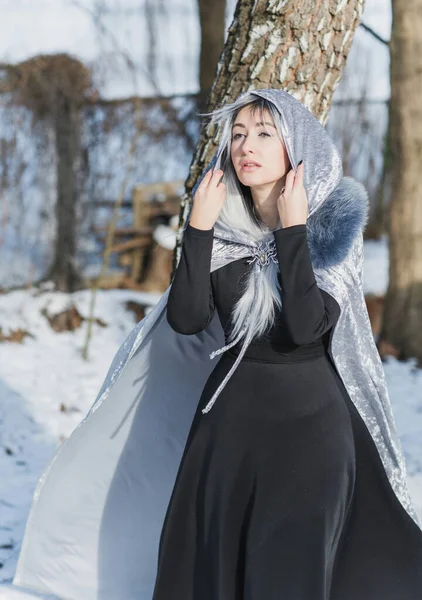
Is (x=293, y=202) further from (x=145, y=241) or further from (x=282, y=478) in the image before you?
(x=145, y=241)

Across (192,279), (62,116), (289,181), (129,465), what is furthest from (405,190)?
(192,279)

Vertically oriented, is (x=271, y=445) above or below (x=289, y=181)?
below

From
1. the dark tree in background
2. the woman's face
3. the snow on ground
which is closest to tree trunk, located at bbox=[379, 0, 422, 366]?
the snow on ground

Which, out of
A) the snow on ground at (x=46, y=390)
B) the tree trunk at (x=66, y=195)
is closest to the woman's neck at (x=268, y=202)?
the snow on ground at (x=46, y=390)

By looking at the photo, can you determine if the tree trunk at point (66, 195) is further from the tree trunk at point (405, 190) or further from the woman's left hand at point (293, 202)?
the woman's left hand at point (293, 202)

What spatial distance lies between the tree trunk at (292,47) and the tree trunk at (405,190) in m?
3.24

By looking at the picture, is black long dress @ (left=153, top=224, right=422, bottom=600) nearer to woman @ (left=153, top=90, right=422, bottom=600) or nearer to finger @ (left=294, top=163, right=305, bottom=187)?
woman @ (left=153, top=90, right=422, bottom=600)

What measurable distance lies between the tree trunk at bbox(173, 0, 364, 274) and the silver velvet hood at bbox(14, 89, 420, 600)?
108 cm

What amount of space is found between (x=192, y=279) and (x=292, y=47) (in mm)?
1377

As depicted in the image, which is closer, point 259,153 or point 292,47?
point 259,153

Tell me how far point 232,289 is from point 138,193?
618 cm

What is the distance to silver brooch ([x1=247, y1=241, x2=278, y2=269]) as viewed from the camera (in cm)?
246

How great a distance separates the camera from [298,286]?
222cm

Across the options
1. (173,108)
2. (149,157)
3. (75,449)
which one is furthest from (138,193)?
(75,449)
